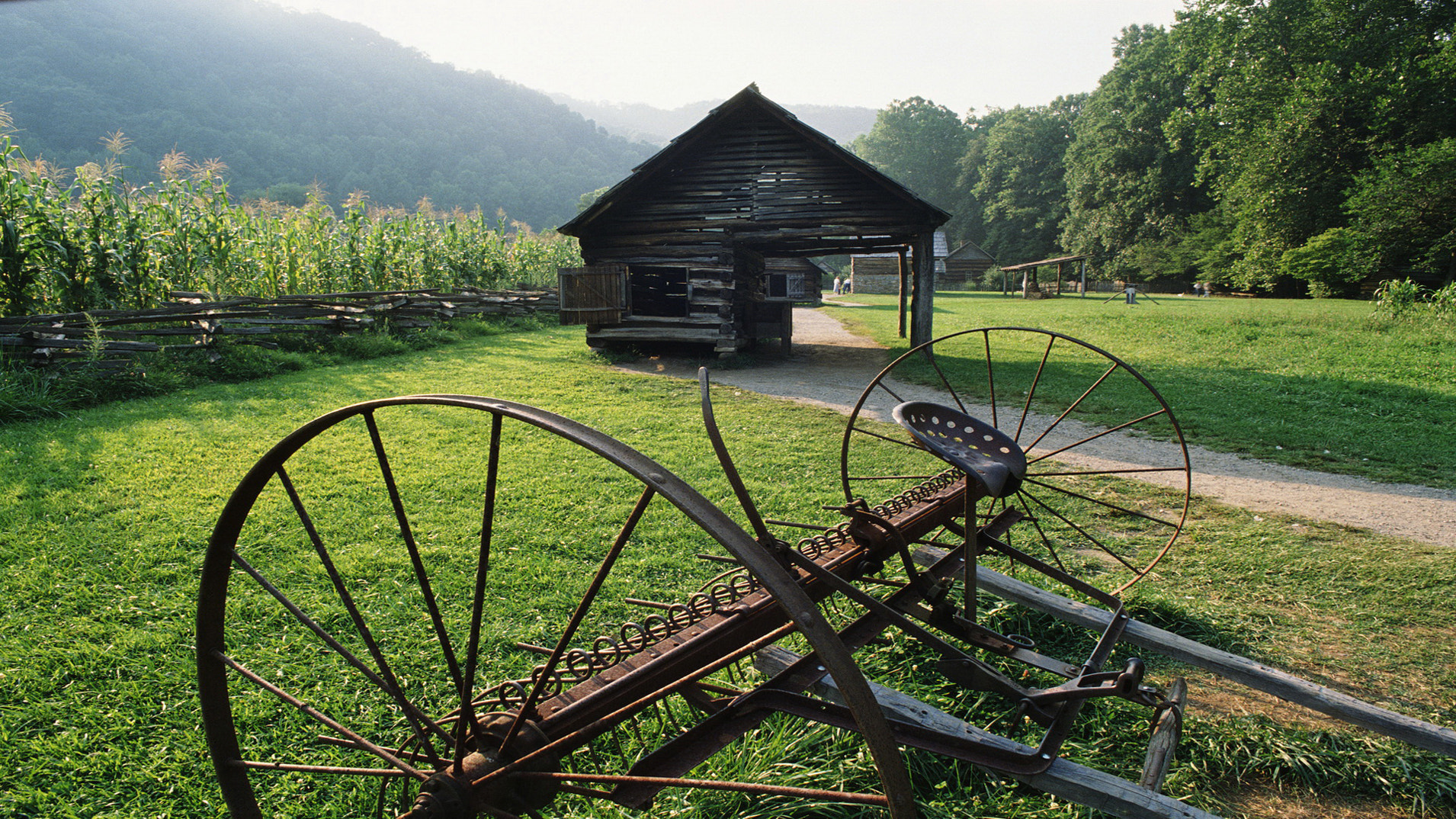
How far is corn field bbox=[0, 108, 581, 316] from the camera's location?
7492 millimetres

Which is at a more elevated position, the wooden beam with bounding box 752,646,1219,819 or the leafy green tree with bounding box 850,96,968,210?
the leafy green tree with bounding box 850,96,968,210

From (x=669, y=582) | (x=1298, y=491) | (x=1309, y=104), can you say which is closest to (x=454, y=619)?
(x=669, y=582)

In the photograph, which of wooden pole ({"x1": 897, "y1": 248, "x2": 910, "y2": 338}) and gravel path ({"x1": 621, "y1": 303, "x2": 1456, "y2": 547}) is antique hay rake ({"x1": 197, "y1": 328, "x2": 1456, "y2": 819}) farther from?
wooden pole ({"x1": 897, "y1": 248, "x2": 910, "y2": 338})

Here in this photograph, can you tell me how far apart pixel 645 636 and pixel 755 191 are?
10.8 meters

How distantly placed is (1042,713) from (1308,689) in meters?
1.24

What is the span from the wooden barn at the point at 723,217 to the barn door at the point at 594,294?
2 cm

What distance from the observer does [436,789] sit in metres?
1.40

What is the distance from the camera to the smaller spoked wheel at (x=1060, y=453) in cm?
308

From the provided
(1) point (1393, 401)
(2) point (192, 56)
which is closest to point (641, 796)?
(1) point (1393, 401)

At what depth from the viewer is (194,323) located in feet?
28.3

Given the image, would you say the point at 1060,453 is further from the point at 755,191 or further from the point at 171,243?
the point at 171,243

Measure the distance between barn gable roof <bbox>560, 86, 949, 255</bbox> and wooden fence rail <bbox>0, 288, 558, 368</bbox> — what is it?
3.71 metres

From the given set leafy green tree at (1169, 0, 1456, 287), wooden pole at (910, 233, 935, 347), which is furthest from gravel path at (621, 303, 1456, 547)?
leafy green tree at (1169, 0, 1456, 287)

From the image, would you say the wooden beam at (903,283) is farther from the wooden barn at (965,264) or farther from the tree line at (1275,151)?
the wooden barn at (965,264)
